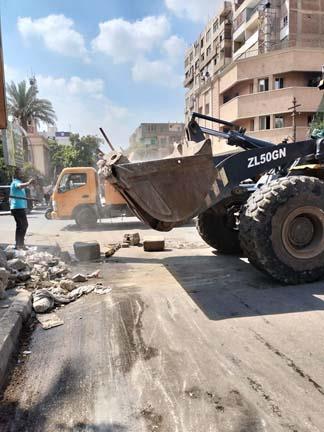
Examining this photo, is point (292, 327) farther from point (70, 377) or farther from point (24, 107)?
point (24, 107)

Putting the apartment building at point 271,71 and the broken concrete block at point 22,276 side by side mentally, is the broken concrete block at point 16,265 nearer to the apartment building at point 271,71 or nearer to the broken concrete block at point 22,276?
the broken concrete block at point 22,276

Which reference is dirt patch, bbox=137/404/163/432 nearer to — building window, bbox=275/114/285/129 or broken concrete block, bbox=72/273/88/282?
broken concrete block, bbox=72/273/88/282

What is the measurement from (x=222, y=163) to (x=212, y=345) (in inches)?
117

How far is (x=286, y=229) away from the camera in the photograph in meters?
5.62

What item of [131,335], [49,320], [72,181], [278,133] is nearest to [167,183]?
[131,335]

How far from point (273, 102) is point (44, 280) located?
1310 inches

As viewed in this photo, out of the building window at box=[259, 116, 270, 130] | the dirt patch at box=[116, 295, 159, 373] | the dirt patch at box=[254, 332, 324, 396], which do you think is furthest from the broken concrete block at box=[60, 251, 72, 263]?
the building window at box=[259, 116, 270, 130]

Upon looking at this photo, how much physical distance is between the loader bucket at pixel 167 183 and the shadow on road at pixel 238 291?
1.05m

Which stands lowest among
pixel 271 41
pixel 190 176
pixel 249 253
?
pixel 249 253

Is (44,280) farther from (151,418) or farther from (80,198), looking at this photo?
(80,198)

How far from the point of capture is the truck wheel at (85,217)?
556 inches

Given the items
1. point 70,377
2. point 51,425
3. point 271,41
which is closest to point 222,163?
point 70,377

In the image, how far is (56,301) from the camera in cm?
511

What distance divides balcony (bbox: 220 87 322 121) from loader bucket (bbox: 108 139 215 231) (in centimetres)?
3172
